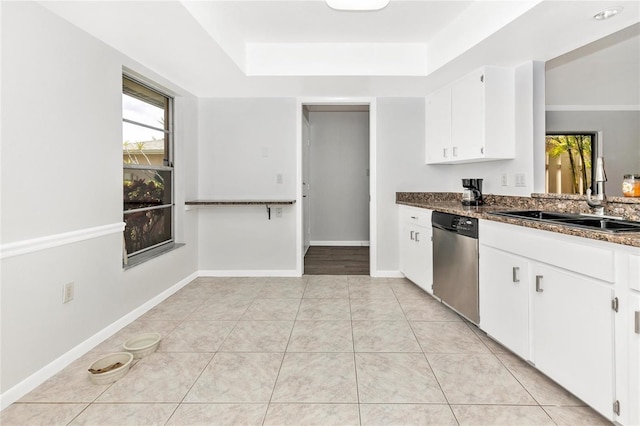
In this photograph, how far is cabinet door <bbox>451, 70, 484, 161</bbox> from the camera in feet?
9.69

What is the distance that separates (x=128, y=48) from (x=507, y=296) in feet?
10.5

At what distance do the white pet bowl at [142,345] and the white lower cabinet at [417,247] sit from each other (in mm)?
2358

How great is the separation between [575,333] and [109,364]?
255 cm

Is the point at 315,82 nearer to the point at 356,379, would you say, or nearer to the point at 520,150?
the point at 520,150

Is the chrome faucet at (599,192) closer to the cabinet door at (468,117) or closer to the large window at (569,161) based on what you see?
the large window at (569,161)

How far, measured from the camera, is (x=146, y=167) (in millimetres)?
3127

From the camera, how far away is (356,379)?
6.14 ft

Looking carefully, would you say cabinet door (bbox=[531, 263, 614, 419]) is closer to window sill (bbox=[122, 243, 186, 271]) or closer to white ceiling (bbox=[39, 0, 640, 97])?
white ceiling (bbox=[39, 0, 640, 97])

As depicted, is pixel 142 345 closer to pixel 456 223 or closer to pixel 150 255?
pixel 150 255

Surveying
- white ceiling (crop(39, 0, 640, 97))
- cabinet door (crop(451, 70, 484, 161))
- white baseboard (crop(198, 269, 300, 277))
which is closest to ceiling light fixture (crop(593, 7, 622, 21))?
white ceiling (crop(39, 0, 640, 97))

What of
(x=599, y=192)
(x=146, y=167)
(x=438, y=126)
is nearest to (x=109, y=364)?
(x=146, y=167)

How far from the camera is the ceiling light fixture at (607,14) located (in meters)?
1.98

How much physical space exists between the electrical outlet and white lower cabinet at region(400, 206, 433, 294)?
2.84 metres

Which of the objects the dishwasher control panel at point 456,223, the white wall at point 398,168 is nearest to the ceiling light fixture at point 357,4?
the dishwasher control panel at point 456,223
